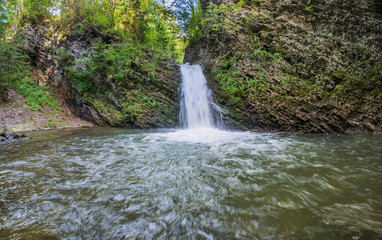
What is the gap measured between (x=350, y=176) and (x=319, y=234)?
1.93 m

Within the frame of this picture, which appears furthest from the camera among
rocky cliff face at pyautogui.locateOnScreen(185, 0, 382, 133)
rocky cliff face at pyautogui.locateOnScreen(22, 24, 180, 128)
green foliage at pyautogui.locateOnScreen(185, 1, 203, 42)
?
green foliage at pyautogui.locateOnScreen(185, 1, 203, 42)

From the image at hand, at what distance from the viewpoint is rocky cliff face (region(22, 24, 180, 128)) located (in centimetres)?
825

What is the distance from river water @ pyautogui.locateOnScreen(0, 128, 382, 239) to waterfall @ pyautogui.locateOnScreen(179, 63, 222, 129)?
4561 millimetres

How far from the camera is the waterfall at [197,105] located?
27.7 ft

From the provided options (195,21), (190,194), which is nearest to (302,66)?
(190,194)

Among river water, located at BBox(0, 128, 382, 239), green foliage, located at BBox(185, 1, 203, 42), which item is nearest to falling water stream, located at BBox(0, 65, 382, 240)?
river water, located at BBox(0, 128, 382, 239)

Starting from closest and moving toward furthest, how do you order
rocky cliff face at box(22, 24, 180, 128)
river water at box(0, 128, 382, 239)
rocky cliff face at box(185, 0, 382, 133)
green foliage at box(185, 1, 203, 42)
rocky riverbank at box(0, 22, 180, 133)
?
river water at box(0, 128, 382, 239)
rocky cliff face at box(185, 0, 382, 133)
rocky riverbank at box(0, 22, 180, 133)
rocky cliff face at box(22, 24, 180, 128)
green foliage at box(185, 1, 203, 42)

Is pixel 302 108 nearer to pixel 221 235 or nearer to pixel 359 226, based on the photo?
pixel 359 226

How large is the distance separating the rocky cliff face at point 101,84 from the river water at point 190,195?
444 cm

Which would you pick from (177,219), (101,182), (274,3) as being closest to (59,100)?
(101,182)

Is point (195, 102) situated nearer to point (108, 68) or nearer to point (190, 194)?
point (108, 68)

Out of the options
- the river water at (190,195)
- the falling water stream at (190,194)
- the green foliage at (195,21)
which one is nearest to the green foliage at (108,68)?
the falling water stream at (190,194)

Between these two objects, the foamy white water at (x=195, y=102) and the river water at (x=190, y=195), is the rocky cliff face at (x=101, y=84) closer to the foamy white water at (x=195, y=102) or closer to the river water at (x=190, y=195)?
the foamy white water at (x=195, y=102)

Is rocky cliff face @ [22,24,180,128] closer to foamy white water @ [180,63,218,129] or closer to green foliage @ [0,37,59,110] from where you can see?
foamy white water @ [180,63,218,129]
